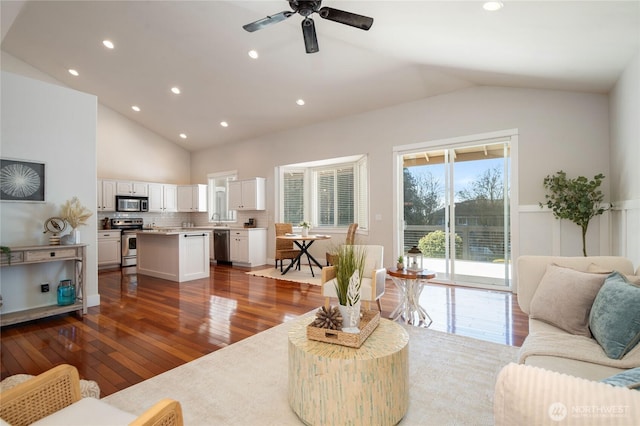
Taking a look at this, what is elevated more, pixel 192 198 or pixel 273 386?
pixel 192 198

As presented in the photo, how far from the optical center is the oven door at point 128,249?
739 centimetres

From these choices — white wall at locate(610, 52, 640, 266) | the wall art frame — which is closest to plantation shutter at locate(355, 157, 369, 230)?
white wall at locate(610, 52, 640, 266)

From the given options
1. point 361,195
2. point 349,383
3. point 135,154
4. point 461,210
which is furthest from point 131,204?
point 349,383

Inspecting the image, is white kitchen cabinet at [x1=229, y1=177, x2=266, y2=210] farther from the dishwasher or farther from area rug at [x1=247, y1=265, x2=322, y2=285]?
area rug at [x1=247, y1=265, x2=322, y2=285]

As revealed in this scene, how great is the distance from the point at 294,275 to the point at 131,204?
15.8 feet

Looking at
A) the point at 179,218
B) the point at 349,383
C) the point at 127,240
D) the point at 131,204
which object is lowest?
the point at 349,383

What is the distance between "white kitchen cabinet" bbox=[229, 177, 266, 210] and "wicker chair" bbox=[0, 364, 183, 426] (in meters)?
6.48

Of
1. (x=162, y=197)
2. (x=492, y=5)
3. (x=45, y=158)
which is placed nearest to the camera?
(x=492, y=5)

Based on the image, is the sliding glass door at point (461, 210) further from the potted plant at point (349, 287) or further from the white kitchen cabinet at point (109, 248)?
the white kitchen cabinet at point (109, 248)

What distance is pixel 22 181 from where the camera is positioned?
3.61 m

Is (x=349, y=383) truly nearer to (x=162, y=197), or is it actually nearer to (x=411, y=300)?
(x=411, y=300)

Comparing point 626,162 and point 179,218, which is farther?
point 179,218

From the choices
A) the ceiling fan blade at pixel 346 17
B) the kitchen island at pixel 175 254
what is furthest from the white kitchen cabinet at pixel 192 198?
the ceiling fan blade at pixel 346 17

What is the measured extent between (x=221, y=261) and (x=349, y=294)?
665 cm
